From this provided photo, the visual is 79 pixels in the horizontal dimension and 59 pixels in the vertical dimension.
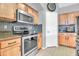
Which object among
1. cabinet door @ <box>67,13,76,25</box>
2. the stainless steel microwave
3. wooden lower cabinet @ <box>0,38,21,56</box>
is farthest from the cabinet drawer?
cabinet door @ <box>67,13,76,25</box>

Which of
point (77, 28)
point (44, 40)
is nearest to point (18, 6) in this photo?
point (77, 28)

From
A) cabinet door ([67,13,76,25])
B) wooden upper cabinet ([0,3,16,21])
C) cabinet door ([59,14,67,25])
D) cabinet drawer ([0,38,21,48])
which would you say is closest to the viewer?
cabinet drawer ([0,38,21,48])

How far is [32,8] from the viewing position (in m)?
2.85

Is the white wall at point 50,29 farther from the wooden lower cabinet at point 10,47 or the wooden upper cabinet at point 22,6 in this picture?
the wooden lower cabinet at point 10,47

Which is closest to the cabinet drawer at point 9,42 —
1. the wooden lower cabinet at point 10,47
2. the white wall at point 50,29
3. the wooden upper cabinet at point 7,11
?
the wooden lower cabinet at point 10,47

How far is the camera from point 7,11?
76.7 inches

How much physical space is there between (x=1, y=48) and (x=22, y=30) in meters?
1.33

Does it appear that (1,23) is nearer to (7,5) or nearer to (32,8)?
(7,5)

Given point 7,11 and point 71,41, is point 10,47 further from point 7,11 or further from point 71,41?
point 71,41

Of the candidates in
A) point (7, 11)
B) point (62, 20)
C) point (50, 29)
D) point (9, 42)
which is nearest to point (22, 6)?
point (7, 11)

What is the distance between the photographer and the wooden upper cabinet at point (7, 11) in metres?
1.80

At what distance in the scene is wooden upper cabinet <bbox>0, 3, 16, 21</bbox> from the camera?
1803 millimetres

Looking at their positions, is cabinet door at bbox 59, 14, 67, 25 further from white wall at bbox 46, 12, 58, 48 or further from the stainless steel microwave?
white wall at bbox 46, 12, 58, 48

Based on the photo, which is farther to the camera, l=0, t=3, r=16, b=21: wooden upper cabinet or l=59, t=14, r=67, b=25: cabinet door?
l=59, t=14, r=67, b=25: cabinet door
